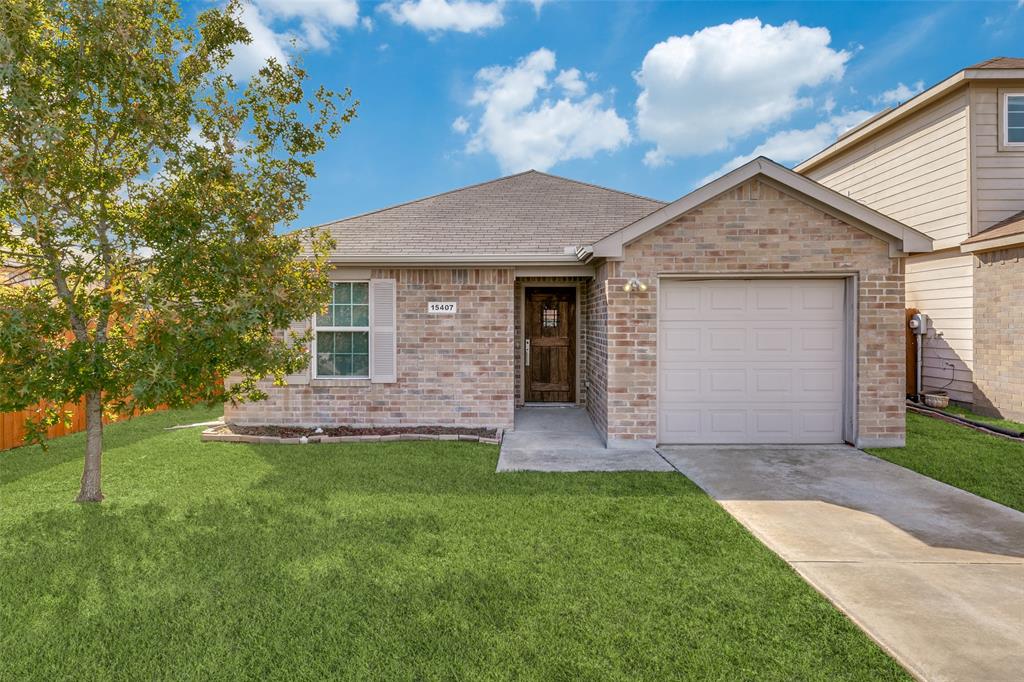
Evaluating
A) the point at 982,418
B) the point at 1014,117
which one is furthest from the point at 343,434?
the point at 1014,117

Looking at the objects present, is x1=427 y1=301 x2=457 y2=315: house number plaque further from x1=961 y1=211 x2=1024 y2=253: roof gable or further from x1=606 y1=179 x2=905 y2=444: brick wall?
x1=961 y1=211 x2=1024 y2=253: roof gable

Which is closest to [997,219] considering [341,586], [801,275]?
[801,275]

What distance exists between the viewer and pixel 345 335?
8312 mm

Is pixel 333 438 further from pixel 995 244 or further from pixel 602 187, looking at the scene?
pixel 995 244

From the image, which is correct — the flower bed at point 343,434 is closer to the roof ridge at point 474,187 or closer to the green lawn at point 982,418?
the roof ridge at point 474,187

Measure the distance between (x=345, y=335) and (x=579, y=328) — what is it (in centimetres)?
452

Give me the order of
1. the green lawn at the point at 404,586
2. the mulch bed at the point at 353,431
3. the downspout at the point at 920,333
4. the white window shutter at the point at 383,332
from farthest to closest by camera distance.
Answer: the downspout at the point at 920,333 → the white window shutter at the point at 383,332 → the mulch bed at the point at 353,431 → the green lawn at the point at 404,586

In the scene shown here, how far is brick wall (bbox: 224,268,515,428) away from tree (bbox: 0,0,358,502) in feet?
9.50

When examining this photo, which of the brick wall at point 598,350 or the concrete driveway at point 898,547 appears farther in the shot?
the brick wall at point 598,350

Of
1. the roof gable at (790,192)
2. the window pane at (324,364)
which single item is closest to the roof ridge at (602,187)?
the roof gable at (790,192)

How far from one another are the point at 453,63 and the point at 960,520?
14.9 meters

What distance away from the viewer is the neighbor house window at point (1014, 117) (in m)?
9.77

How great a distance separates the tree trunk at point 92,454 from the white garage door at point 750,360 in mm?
6600

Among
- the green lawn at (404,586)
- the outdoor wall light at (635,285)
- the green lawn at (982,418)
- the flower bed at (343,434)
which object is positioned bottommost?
the green lawn at (404,586)
